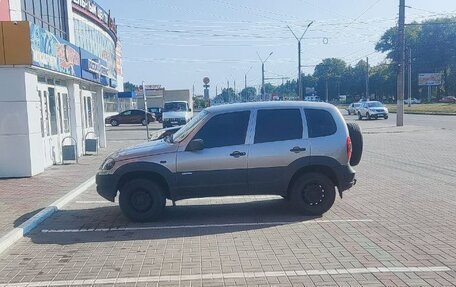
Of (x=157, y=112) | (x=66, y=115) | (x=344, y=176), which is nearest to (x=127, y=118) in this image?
(x=157, y=112)

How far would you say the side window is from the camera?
7492 millimetres

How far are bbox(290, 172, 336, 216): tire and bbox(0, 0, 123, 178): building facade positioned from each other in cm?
759

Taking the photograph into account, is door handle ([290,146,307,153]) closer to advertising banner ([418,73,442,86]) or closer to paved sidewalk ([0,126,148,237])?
paved sidewalk ([0,126,148,237])

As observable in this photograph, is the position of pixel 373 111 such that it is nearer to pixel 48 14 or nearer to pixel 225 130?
pixel 48 14

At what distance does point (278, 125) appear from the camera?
764 centimetres

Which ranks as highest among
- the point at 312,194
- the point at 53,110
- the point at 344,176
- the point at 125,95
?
the point at 125,95

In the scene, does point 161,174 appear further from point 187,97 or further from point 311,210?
point 187,97

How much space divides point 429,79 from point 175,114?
256 feet

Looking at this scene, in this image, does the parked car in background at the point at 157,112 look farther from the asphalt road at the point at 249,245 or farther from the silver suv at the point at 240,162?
the silver suv at the point at 240,162

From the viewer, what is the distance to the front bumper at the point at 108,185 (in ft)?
24.5

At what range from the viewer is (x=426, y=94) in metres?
A: 111

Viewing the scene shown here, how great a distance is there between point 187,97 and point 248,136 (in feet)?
124

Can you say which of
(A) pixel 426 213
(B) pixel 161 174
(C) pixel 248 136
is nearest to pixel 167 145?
(B) pixel 161 174

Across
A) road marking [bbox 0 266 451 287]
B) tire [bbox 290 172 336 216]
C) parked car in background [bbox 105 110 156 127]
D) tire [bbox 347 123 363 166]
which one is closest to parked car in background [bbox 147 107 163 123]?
parked car in background [bbox 105 110 156 127]
